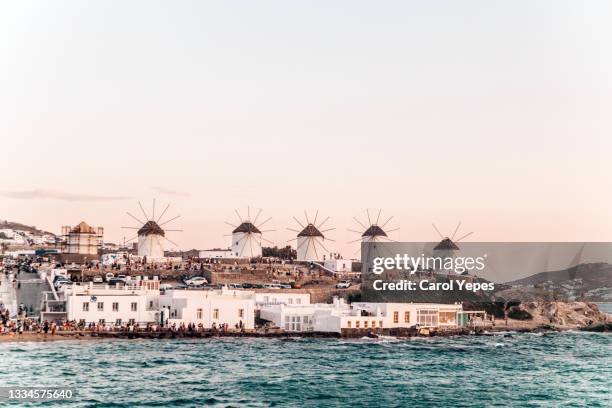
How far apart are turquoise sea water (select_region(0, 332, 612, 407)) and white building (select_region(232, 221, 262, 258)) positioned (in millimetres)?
50579

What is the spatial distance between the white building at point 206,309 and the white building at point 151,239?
3888cm

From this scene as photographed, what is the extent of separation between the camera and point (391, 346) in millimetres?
65812

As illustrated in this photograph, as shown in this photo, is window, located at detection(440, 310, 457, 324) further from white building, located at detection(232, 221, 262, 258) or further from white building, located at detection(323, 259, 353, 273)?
white building, located at detection(232, 221, 262, 258)

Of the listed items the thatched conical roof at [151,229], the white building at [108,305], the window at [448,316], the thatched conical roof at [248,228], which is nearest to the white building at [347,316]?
the window at [448,316]

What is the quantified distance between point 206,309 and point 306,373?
1946 cm

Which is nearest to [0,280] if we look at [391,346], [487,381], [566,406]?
[391,346]

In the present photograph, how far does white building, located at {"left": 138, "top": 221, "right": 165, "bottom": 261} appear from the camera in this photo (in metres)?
109

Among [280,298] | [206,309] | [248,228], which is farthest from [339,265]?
[206,309]

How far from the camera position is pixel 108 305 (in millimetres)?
65438

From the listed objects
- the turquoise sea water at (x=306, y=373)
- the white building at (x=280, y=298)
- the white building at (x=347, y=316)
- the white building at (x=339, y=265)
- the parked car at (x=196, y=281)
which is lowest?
the turquoise sea water at (x=306, y=373)

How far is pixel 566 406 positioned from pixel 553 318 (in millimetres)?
56029

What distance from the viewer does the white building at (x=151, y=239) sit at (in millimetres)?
109250

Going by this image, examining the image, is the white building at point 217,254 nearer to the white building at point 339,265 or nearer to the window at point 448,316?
the white building at point 339,265

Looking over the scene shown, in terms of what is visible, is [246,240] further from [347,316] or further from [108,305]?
[108,305]
